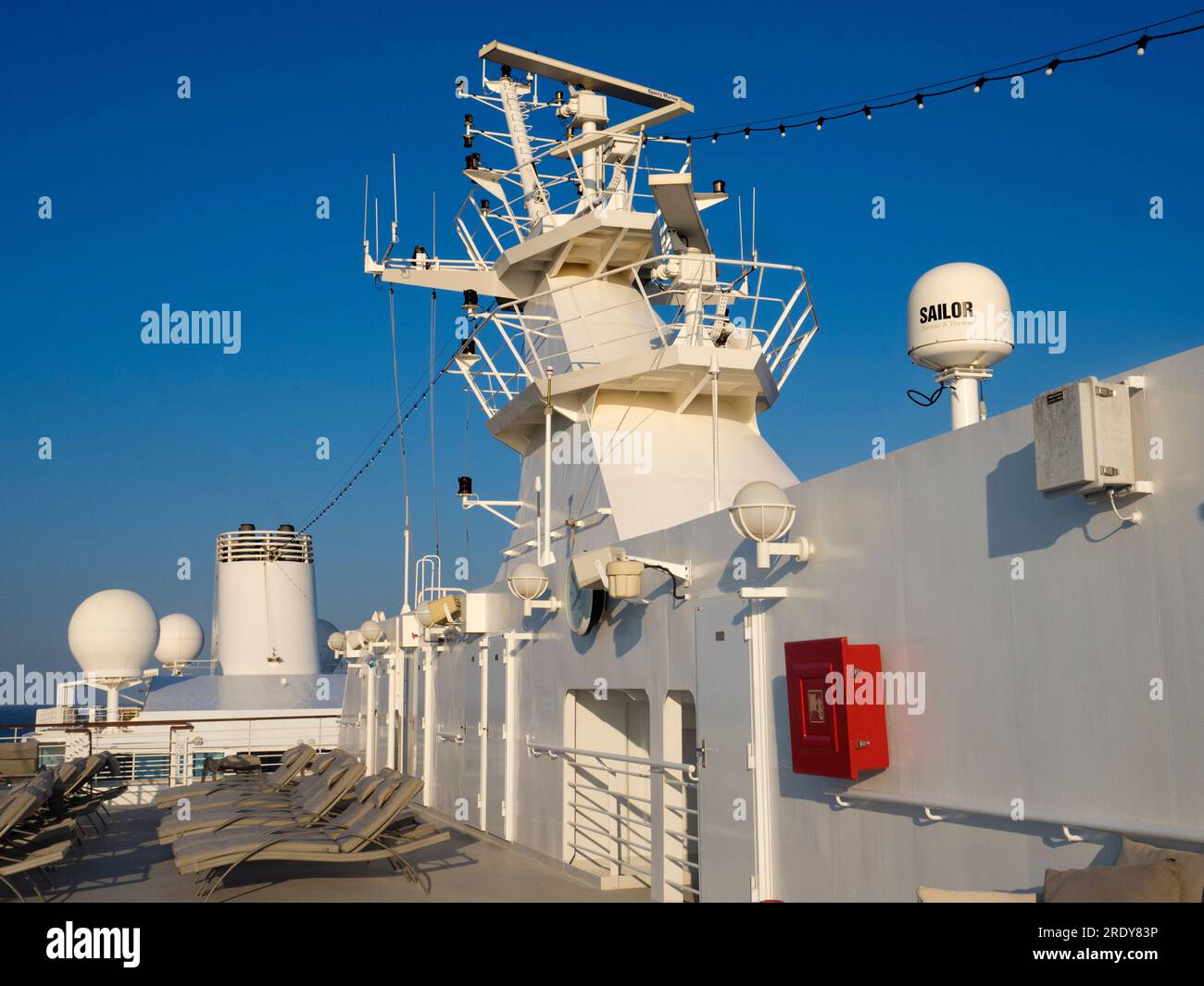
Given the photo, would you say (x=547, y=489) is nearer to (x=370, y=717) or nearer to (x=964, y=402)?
(x=964, y=402)

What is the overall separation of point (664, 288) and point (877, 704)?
8489mm

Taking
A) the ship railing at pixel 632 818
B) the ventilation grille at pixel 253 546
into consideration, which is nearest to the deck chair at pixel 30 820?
the ship railing at pixel 632 818

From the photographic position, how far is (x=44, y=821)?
999 centimetres

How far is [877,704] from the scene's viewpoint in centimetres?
547

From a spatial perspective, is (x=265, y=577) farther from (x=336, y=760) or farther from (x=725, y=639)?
(x=725, y=639)

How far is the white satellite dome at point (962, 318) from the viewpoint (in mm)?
5953

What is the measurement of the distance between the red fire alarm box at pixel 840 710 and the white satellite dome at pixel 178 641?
26.6m

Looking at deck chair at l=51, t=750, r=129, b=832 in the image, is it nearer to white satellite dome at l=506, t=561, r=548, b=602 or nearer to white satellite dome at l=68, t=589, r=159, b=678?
white satellite dome at l=506, t=561, r=548, b=602

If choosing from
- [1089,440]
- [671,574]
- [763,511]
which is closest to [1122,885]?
[1089,440]

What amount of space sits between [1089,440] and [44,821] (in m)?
9.50

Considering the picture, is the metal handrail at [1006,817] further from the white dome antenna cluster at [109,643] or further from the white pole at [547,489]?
the white dome antenna cluster at [109,643]

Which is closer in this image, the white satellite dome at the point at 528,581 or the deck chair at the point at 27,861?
the deck chair at the point at 27,861

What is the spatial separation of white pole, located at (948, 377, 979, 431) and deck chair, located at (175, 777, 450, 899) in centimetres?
457
